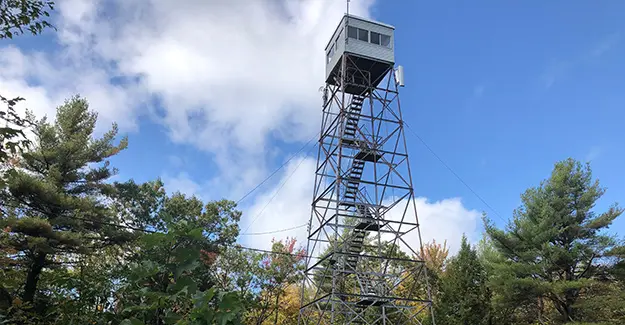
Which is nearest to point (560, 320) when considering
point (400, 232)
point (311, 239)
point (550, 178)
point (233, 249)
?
point (550, 178)

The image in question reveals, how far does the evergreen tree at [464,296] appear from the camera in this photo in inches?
841

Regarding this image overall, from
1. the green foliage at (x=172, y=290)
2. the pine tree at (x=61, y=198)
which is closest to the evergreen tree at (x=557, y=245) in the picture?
the pine tree at (x=61, y=198)

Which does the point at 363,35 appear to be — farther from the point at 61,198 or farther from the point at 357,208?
the point at 61,198

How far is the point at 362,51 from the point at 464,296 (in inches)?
438

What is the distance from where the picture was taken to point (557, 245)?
73.6ft

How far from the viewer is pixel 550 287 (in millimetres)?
20766

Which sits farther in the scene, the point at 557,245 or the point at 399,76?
the point at 557,245

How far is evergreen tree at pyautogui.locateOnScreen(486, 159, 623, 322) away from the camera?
21594 millimetres

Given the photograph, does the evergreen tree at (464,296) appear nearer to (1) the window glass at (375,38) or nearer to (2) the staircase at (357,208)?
(2) the staircase at (357,208)

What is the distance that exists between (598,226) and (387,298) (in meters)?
11.6

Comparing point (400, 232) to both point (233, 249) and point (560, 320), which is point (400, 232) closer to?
point (560, 320)

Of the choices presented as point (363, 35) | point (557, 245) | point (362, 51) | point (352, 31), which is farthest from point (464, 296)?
point (352, 31)

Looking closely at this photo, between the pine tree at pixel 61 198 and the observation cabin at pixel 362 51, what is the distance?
10.6m

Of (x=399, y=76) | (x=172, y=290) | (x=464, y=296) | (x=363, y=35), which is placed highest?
(x=363, y=35)
